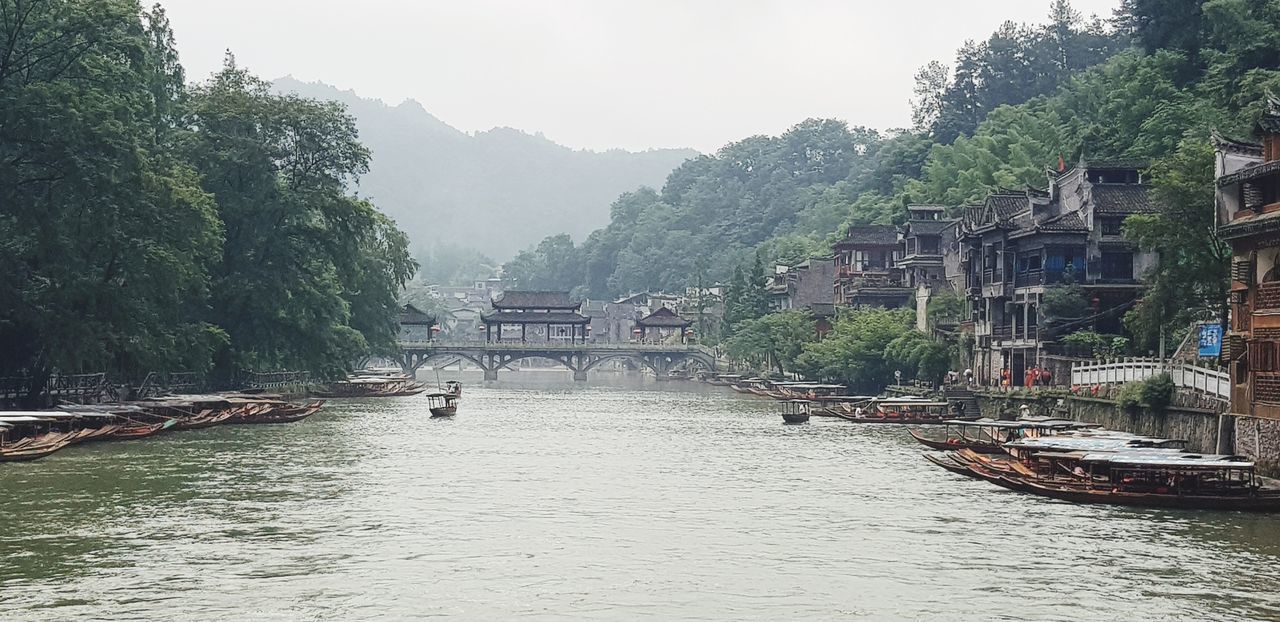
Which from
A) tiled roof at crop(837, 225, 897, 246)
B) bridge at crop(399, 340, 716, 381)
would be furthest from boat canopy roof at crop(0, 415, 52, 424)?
bridge at crop(399, 340, 716, 381)

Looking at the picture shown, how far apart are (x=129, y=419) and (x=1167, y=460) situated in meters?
40.4

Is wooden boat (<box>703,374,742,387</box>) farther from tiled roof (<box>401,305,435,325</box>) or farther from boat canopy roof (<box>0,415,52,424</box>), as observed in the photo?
boat canopy roof (<box>0,415,52,424</box>)

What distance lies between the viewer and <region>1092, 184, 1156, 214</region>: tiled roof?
7438 centimetres

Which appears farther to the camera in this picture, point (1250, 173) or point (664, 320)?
point (664, 320)

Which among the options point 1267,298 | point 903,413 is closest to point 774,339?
point 903,413

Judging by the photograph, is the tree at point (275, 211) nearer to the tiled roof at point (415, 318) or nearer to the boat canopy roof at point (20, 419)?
the boat canopy roof at point (20, 419)

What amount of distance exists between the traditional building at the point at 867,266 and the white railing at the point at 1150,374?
143 ft

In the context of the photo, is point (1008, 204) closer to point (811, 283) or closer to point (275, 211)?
point (275, 211)

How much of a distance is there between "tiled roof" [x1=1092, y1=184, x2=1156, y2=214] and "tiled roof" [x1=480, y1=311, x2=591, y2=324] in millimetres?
88346

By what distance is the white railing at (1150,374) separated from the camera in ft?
146

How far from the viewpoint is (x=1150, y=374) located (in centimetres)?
5288

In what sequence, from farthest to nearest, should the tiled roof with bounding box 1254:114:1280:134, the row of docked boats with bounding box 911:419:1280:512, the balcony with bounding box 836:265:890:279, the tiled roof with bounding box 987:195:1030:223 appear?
the balcony with bounding box 836:265:890:279, the tiled roof with bounding box 987:195:1030:223, the tiled roof with bounding box 1254:114:1280:134, the row of docked boats with bounding box 911:419:1280:512

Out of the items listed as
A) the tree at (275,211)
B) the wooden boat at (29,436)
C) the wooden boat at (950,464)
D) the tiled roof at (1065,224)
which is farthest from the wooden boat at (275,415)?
the tiled roof at (1065,224)

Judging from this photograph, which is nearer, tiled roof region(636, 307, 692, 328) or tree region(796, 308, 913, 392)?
tree region(796, 308, 913, 392)
